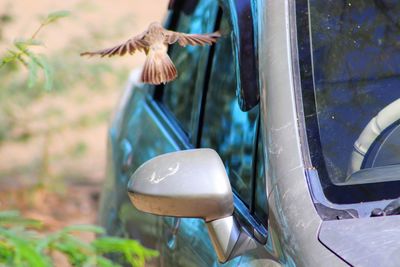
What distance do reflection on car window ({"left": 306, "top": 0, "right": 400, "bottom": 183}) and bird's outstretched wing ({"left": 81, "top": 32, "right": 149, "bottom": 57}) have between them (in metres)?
0.57

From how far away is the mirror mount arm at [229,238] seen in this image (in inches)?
108

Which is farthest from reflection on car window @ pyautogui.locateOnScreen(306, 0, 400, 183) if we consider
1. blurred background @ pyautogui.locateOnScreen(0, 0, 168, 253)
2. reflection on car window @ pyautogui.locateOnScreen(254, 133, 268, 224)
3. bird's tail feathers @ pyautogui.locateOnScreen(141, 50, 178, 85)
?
blurred background @ pyautogui.locateOnScreen(0, 0, 168, 253)

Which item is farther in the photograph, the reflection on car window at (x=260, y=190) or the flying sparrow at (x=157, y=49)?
the flying sparrow at (x=157, y=49)

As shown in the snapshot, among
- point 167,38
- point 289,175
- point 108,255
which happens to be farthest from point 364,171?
point 108,255

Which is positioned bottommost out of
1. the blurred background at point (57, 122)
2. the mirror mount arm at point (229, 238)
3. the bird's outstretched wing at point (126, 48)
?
the blurred background at point (57, 122)

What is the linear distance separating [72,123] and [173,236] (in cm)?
441

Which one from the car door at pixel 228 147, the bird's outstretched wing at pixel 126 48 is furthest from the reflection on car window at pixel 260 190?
the bird's outstretched wing at pixel 126 48

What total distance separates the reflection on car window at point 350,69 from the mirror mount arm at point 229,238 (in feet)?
0.85

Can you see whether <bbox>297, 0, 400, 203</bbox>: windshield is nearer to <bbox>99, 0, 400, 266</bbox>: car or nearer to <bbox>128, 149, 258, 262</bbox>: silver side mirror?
<bbox>99, 0, 400, 266</bbox>: car

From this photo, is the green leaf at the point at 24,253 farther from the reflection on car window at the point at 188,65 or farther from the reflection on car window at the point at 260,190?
the reflection on car window at the point at 188,65

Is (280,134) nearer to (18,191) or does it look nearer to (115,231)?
(115,231)

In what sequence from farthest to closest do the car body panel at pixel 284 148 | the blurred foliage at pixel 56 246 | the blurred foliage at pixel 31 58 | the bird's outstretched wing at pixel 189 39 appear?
the bird's outstretched wing at pixel 189 39 → the blurred foliage at pixel 31 58 → the blurred foliage at pixel 56 246 → the car body panel at pixel 284 148

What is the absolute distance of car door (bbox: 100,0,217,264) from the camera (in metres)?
3.71

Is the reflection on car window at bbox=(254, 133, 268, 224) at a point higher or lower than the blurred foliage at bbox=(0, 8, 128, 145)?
higher
